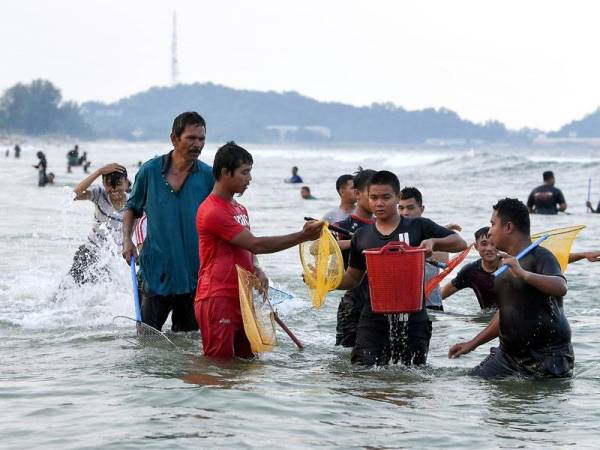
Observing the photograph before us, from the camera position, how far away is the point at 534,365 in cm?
700

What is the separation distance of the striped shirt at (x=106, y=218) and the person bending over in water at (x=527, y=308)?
409 centimetres

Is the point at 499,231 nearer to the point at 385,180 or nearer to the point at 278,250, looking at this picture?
the point at 385,180

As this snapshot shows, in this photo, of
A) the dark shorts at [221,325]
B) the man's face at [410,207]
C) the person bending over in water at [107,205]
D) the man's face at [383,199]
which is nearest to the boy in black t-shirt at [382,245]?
the man's face at [383,199]

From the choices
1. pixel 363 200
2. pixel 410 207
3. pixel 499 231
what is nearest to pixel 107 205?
pixel 410 207

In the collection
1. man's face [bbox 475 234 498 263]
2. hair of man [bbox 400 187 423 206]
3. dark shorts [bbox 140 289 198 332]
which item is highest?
hair of man [bbox 400 187 423 206]

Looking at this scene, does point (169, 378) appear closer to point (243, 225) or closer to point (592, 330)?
point (243, 225)

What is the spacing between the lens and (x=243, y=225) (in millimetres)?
6918

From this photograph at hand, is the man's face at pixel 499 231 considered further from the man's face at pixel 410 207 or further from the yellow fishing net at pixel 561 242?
the man's face at pixel 410 207

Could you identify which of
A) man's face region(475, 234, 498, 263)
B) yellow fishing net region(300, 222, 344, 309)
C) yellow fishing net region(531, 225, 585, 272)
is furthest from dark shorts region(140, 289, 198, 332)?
man's face region(475, 234, 498, 263)

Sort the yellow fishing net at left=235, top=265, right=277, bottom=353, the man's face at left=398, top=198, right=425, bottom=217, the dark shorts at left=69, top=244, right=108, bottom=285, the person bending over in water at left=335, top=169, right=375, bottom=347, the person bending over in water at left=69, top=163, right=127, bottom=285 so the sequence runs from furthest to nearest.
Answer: the dark shorts at left=69, top=244, right=108, bottom=285 < the person bending over in water at left=69, top=163, right=127, bottom=285 < the man's face at left=398, top=198, right=425, bottom=217 < the person bending over in water at left=335, top=169, right=375, bottom=347 < the yellow fishing net at left=235, top=265, right=277, bottom=353

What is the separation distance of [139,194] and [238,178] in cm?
123

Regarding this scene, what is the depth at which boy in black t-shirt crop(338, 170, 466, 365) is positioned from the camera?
6984mm

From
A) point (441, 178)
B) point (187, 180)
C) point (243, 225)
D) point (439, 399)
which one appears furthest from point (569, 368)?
point (441, 178)

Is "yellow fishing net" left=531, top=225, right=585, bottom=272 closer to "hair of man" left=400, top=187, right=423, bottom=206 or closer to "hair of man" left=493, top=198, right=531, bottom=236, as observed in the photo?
"hair of man" left=493, top=198, right=531, bottom=236
